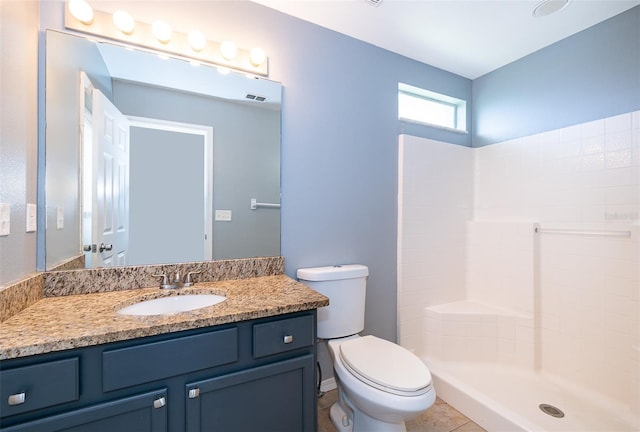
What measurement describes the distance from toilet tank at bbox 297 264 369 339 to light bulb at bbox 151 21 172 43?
Answer: 4.56ft

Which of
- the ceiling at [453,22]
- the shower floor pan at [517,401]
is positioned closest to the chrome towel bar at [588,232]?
the shower floor pan at [517,401]

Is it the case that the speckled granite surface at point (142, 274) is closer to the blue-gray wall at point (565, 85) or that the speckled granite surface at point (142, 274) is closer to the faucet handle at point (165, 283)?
the faucet handle at point (165, 283)

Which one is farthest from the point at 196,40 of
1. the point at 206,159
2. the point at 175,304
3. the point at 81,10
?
the point at 175,304

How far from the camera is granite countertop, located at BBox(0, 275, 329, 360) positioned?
82 centimetres

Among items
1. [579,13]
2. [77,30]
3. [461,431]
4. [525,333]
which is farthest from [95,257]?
[579,13]

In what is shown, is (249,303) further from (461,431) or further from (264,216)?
(461,431)

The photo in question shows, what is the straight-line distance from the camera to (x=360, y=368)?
1.37 meters

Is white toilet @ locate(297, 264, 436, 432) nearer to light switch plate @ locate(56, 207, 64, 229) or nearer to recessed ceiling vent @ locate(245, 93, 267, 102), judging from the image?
recessed ceiling vent @ locate(245, 93, 267, 102)

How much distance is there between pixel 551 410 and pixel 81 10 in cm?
316

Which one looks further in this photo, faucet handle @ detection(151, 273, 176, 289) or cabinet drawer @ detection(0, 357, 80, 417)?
faucet handle @ detection(151, 273, 176, 289)

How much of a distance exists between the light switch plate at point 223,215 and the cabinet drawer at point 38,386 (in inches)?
35.2

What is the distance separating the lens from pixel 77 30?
131 centimetres

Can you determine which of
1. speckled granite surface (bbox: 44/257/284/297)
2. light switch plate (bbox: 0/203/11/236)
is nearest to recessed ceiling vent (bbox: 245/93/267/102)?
speckled granite surface (bbox: 44/257/284/297)

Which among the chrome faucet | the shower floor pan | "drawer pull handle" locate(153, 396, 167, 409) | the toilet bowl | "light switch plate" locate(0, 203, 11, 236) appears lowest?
the shower floor pan
